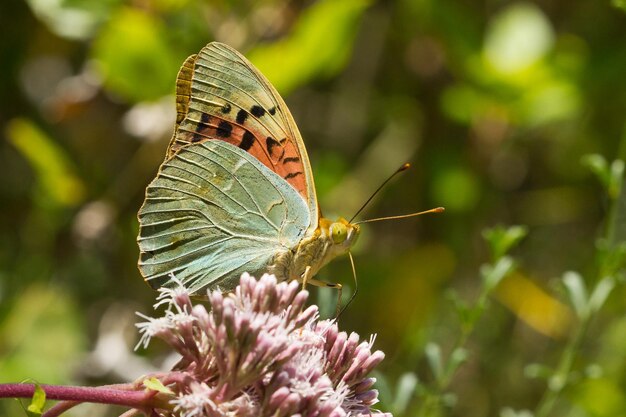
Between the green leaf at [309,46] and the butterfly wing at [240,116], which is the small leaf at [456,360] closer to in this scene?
the butterfly wing at [240,116]

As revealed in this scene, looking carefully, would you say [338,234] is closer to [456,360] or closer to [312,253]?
[312,253]

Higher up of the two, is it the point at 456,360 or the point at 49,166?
the point at 49,166

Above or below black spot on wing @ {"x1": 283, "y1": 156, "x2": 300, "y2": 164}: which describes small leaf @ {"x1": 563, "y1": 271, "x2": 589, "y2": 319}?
below

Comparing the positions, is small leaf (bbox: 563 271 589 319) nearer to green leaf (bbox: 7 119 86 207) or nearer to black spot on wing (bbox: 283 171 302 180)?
black spot on wing (bbox: 283 171 302 180)

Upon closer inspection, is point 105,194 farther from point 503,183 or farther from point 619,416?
point 619,416

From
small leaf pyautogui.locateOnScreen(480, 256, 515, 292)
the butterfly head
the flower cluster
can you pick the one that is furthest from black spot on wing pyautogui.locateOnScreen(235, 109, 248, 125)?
small leaf pyautogui.locateOnScreen(480, 256, 515, 292)

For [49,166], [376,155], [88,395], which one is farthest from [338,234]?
[376,155]
